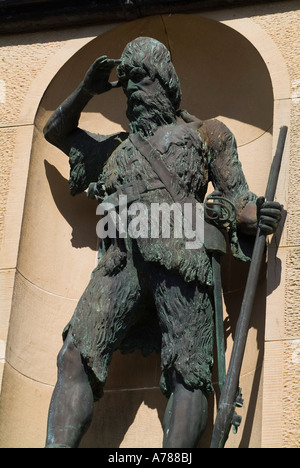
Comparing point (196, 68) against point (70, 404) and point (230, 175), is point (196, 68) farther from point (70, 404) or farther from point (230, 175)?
point (70, 404)

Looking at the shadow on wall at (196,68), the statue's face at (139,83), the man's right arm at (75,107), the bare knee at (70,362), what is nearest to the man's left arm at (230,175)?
the statue's face at (139,83)

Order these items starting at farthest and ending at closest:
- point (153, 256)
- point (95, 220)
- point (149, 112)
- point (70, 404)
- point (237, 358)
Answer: point (95, 220), point (149, 112), point (153, 256), point (70, 404), point (237, 358)

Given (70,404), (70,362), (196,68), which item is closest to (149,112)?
(196,68)

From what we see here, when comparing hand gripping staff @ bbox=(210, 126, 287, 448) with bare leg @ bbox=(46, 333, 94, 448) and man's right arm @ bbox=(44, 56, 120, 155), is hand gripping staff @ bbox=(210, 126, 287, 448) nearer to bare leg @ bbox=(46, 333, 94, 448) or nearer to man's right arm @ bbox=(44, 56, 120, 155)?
bare leg @ bbox=(46, 333, 94, 448)

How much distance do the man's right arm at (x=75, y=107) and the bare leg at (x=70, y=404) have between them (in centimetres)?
109

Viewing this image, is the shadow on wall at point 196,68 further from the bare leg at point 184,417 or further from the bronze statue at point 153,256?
the bare leg at point 184,417

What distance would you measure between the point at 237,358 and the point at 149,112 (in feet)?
3.96

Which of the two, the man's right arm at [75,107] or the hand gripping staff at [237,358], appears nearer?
the hand gripping staff at [237,358]

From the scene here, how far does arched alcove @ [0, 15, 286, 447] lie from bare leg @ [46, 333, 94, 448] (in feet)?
1.64

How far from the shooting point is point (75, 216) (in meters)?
6.66

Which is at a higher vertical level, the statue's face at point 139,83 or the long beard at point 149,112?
the statue's face at point 139,83

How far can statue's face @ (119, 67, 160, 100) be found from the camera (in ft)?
19.8

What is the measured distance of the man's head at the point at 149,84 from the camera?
6012mm

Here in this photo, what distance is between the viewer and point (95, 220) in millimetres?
6625
